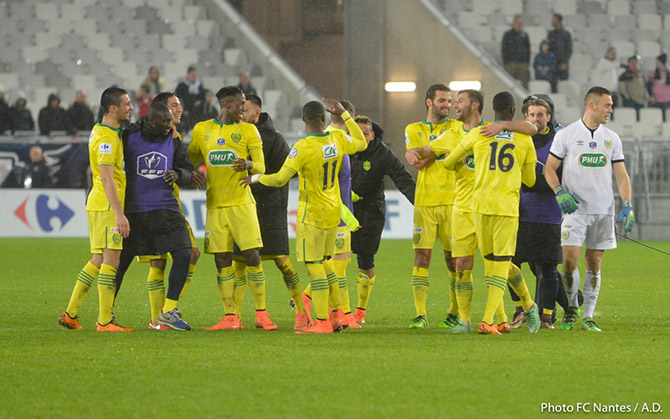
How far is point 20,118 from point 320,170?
47.4ft

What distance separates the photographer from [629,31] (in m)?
25.4

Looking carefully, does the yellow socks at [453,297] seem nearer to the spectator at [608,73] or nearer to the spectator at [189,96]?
the spectator at [189,96]

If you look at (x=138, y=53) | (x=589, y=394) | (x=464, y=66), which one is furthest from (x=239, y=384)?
(x=138, y=53)

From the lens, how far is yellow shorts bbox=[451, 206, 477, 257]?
7582 millimetres

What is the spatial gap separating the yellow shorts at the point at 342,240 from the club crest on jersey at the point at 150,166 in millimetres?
1488

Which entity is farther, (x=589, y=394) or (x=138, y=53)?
(x=138, y=53)

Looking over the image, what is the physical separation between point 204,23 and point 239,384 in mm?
20692

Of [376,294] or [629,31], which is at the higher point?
[629,31]

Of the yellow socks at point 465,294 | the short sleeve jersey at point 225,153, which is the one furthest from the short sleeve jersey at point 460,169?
the short sleeve jersey at point 225,153

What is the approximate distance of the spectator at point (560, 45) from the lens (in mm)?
23078

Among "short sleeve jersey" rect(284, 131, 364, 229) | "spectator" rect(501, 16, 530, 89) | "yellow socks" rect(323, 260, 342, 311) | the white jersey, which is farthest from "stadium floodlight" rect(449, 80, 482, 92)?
"yellow socks" rect(323, 260, 342, 311)

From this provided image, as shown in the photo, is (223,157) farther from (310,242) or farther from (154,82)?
(154,82)

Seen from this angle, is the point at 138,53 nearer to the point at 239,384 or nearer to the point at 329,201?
the point at 329,201

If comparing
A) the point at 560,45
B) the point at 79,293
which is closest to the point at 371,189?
the point at 79,293
